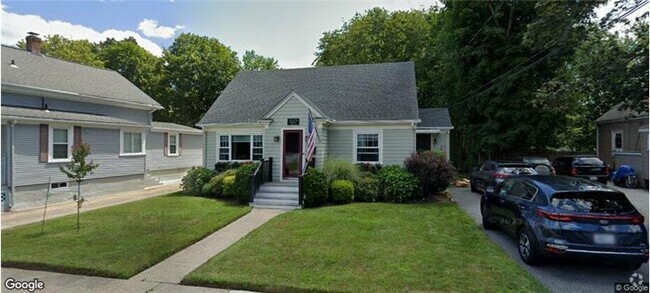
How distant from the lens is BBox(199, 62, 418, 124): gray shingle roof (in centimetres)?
1636

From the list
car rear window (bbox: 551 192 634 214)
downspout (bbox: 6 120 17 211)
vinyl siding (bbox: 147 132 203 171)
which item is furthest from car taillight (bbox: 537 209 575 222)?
vinyl siding (bbox: 147 132 203 171)

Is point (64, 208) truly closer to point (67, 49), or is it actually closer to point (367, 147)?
point (367, 147)

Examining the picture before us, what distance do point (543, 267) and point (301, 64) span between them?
36.1m

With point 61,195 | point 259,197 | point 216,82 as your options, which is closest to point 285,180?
point 259,197

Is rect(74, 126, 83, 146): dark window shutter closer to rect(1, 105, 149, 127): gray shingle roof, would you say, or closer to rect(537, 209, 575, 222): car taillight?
rect(1, 105, 149, 127): gray shingle roof

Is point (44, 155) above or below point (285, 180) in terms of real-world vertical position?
above

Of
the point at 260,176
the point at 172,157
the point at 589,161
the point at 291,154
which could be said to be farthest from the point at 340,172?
the point at 589,161

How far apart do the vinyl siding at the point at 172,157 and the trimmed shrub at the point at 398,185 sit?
13987 millimetres

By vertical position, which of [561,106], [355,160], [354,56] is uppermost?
[354,56]

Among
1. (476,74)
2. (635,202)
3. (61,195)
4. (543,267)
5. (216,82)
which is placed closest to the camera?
(543,267)

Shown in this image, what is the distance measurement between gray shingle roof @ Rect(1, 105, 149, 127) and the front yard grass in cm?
1067

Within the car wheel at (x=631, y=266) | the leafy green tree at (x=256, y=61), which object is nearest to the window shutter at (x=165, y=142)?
the leafy green tree at (x=256, y=61)

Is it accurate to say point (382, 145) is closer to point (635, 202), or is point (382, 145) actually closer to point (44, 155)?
point (635, 202)

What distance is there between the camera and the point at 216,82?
1314 inches
